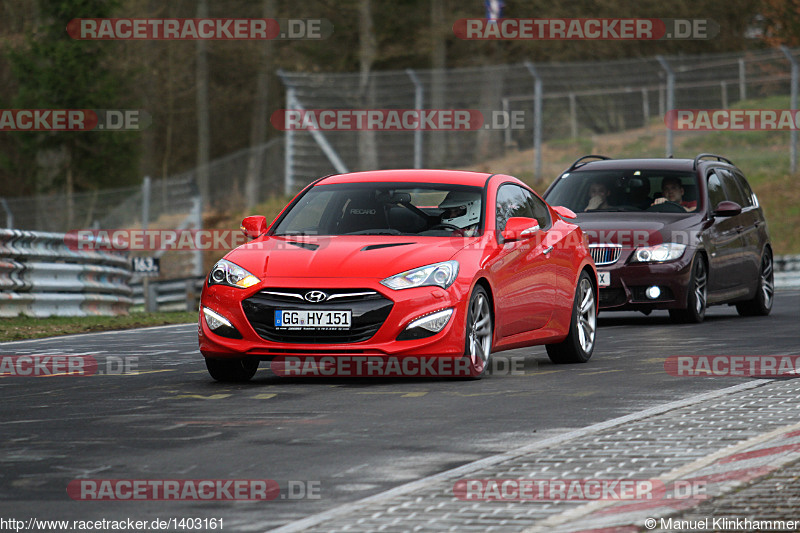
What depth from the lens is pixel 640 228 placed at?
16016 mm

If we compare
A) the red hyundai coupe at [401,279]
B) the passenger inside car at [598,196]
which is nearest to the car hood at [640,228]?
the passenger inside car at [598,196]

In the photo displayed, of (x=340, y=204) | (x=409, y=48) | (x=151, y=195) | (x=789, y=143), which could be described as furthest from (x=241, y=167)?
(x=340, y=204)

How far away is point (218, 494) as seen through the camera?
6.30 metres

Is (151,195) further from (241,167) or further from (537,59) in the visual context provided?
(537,59)

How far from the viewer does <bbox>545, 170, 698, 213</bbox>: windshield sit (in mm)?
16828

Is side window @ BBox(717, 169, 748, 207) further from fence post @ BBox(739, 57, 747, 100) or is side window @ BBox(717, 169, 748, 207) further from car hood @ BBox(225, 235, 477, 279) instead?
fence post @ BBox(739, 57, 747, 100)

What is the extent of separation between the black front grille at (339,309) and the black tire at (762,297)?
885 cm

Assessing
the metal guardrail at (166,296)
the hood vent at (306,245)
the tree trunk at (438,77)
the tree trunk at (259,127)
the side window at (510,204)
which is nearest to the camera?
the hood vent at (306,245)

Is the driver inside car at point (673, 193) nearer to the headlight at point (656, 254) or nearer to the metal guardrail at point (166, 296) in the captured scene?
the headlight at point (656, 254)

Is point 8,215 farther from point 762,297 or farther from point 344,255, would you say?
point 344,255

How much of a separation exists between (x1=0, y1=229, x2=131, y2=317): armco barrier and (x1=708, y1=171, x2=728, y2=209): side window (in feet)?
24.6

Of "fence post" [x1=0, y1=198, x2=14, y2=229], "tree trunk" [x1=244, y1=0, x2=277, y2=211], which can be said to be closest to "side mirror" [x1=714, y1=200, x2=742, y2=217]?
"fence post" [x1=0, y1=198, x2=14, y2=229]

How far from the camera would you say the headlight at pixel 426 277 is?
10.2m

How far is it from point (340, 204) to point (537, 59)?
1743 inches
